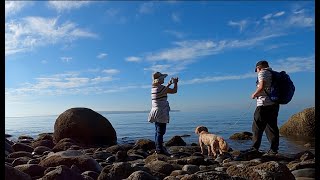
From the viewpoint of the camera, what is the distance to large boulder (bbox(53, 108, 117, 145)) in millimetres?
13633

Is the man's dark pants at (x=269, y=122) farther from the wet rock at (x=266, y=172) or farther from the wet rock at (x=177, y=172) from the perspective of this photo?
the wet rock at (x=266, y=172)

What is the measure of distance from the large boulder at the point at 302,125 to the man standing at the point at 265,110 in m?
7.64

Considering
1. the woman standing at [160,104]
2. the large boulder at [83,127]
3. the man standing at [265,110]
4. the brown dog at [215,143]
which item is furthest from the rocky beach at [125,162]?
the woman standing at [160,104]

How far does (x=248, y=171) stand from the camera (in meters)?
5.23

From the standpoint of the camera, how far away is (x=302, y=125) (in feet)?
49.8

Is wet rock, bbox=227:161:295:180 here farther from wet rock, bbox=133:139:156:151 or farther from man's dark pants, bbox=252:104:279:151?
wet rock, bbox=133:139:156:151

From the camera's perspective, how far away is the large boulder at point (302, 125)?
1492cm

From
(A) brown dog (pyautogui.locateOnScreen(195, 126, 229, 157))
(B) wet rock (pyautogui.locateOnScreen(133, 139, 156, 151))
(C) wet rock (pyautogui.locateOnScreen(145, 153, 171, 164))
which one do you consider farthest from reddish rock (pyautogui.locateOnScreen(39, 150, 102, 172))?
(B) wet rock (pyautogui.locateOnScreen(133, 139, 156, 151))

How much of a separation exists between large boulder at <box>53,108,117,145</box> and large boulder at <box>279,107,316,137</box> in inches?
286

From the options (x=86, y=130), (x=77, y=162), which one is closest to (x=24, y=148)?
(x=86, y=130)

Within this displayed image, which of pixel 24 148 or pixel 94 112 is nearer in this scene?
pixel 24 148

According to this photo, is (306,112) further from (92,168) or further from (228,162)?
(92,168)

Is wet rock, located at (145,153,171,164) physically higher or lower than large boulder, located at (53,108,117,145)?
lower
